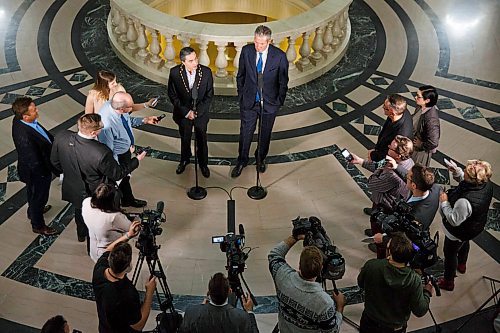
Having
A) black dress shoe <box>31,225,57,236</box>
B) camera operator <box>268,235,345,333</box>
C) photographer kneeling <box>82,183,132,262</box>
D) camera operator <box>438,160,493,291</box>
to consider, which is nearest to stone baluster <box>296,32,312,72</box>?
camera operator <box>438,160,493,291</box>

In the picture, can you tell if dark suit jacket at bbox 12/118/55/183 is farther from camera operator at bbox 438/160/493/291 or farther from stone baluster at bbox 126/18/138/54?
camera operator at bbox 438/160/493/291

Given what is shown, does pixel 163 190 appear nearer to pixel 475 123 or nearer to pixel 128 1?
pixel 128 1

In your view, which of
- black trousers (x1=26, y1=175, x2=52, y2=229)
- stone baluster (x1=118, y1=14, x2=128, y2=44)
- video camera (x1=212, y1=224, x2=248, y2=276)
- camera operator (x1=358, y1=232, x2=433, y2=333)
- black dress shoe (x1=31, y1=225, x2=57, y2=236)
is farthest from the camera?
stone baluster (x1=118, y1=14, x2=128, y2=44)

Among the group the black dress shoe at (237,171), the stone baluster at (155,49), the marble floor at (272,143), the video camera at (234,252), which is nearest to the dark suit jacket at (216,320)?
the video camera at (234,252)

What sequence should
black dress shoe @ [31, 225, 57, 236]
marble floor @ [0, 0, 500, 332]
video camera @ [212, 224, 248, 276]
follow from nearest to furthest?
video camera @ [212, 224, 248, 276] → marble floor @ [0, 0, 500, 332] → black dress shoe @ [31, 225, 57, 236]

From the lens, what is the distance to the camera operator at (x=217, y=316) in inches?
142

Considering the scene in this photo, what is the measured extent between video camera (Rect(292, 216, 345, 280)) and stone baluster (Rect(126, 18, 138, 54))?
15.2 ft

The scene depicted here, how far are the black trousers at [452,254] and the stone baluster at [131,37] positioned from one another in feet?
15.6

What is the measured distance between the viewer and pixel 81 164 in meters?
4.99

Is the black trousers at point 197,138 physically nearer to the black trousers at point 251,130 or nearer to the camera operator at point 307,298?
the black trousers at point 251,130

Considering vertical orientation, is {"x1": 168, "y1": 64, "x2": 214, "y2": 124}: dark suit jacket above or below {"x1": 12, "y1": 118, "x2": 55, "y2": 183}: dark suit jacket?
above

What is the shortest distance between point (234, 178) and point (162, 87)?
197 centimetres

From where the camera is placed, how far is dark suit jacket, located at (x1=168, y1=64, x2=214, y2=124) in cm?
602

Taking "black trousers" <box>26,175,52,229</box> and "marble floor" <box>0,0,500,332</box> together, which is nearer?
"marble floor" <box>0,0,500,332</box>
